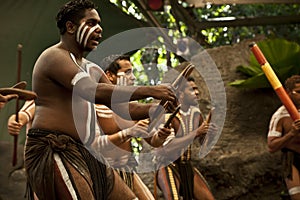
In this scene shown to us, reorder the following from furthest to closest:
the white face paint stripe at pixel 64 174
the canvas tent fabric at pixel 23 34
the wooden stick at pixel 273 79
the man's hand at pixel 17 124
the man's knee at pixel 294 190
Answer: the canvas tent fabric at pixel 23 34 → the man's knee at pixel 294 190 → the wooden stick at pixel 273 79 → the man's hand at pixel 17 124 → the white face paint stripe at pixel 64 174

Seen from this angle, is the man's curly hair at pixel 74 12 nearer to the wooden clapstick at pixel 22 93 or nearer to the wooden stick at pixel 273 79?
the wooden clapstick at pixel 22 93

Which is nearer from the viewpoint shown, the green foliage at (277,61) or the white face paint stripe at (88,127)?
the white face paint stripe at (88,127)

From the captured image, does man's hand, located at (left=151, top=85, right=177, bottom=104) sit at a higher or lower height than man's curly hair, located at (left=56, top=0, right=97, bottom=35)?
lower

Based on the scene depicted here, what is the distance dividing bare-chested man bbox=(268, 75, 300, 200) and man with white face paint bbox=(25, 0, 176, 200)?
2819 mm

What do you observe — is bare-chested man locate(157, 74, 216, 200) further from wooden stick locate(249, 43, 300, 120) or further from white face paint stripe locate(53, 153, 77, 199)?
white face paint stripe locate(53, 153, 77, 199)

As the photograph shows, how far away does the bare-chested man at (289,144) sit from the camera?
6977 mm

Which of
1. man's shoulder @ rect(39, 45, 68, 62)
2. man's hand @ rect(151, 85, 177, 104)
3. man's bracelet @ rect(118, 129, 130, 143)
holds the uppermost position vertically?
man's shoulder @ rect(39, 45, 68, 62)

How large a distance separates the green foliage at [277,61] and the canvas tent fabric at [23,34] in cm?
266

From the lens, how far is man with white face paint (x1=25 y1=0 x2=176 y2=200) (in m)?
4.21

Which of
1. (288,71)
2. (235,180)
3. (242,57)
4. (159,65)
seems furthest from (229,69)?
(159,65)

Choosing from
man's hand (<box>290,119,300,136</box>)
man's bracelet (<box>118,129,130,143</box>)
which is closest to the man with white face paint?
man's bracelet (<box>118,129,130,143</box>)

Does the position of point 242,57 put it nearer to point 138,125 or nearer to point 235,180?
point 235,180

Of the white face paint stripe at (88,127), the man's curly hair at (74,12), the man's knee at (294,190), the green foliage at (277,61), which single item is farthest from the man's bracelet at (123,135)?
the green foliage at (277,61)

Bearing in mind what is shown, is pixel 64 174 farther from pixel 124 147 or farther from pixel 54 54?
pixel 124 147
